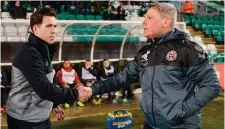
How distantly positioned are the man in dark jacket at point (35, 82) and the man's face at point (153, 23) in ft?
2.66

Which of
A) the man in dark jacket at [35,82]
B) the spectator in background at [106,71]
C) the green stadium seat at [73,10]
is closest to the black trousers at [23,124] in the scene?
the man in dark jacket at [35,82]

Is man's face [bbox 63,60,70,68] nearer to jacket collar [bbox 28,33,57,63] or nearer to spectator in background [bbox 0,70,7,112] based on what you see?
spectator in background [bbox 0,70,7,112]

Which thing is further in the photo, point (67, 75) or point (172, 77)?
point (67, 75)

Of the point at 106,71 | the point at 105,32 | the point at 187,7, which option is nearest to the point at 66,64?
the point at 106,71

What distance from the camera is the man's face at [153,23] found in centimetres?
270

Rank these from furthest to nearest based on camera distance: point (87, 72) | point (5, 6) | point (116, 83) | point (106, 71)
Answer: point (5, 6) < point (106, 71) < point (87, 72) < point (116, 83)

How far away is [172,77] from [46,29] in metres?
1.12

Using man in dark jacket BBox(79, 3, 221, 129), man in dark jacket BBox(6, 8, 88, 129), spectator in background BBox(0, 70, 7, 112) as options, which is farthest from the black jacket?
spectator in background BBox(0, 70, 7, 112)

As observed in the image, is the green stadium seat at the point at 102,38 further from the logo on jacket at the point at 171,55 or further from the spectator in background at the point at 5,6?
the logo on jacket at the point at 171,55

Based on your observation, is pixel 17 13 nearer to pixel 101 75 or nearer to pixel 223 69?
pixel 101 75

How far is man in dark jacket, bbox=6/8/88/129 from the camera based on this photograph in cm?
279

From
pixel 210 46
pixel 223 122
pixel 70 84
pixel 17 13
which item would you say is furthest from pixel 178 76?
pixel 210 46

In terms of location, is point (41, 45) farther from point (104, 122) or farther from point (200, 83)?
point (104, 122)

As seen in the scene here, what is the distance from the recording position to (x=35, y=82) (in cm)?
276
